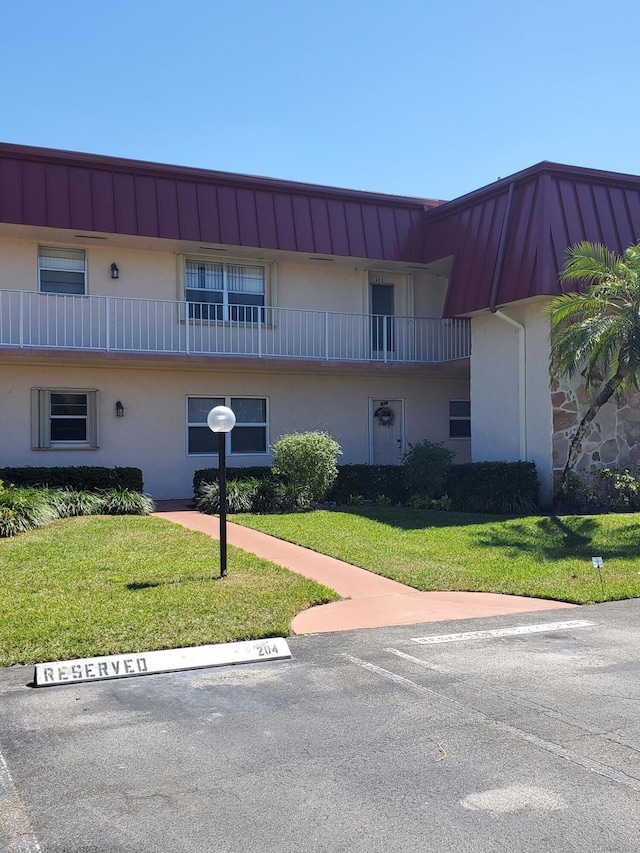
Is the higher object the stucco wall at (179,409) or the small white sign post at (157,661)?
the stucco wall at (179,409)

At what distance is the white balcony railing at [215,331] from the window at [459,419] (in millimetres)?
1320

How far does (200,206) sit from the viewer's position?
17.5 meters

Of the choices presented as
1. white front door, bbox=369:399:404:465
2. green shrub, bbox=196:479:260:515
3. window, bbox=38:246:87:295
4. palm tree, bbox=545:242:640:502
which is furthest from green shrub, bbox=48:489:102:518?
palm tree, bbox=545:242:640:502

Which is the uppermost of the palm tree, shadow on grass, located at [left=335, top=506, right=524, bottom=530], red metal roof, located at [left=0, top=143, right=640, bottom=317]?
red metal roof, located at [left=0, top=143, right=640, bottom=317]

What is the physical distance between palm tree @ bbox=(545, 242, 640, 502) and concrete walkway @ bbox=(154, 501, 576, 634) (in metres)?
5.63

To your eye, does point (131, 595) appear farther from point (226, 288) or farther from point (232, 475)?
point (226, 288)

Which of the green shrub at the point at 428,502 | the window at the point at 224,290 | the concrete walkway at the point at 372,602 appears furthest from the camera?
the window at the point at 224,290

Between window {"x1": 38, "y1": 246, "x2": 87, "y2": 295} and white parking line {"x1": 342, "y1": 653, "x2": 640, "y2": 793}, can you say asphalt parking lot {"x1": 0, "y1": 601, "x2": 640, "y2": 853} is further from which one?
window {"x1": 38, "y1": 246, "x2": 87, "y2": 295}

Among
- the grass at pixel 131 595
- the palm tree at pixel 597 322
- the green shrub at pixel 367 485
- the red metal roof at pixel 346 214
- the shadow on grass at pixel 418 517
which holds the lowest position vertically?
the grass at pixel 131 595

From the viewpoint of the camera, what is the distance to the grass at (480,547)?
32.8ft

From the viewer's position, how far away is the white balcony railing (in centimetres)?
1691

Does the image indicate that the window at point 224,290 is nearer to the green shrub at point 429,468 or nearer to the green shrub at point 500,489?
the green shrub at point 429,468

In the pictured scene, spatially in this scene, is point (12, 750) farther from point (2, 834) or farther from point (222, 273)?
point (222, 273)

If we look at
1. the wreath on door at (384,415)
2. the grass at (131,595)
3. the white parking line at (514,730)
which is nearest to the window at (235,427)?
the wreath on door at (384,415)
